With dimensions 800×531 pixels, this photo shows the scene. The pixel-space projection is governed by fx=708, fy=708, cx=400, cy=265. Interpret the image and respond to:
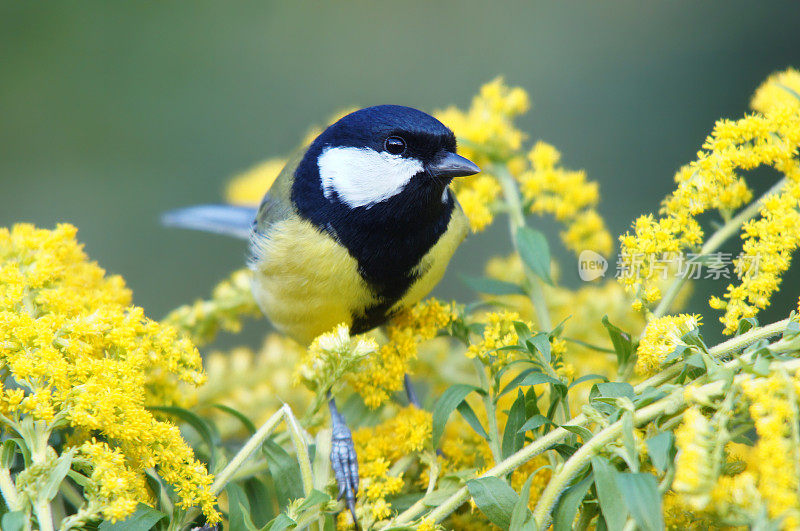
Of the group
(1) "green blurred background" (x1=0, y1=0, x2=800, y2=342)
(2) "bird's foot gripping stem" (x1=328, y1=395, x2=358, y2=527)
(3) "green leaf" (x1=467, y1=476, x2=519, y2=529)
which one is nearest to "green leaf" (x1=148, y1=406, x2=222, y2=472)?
(2) "bird's foot gripping stem" (x1=328, y1=395, x2=358, y2=527)

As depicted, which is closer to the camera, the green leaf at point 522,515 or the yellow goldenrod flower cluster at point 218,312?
the green leaf at point 522,515

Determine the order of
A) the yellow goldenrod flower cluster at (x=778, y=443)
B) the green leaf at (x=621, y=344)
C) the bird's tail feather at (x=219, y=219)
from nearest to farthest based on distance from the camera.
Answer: the yellow goldenrod flower cluster at (x=778, y=443) → the green leaf at (x=621, y=344) → the bird's tail feather at (x=219, y=219)

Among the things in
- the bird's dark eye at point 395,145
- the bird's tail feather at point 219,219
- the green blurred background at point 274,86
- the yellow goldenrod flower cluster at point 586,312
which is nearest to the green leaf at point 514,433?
the yellow goldenrod flower cluster at point 586,312

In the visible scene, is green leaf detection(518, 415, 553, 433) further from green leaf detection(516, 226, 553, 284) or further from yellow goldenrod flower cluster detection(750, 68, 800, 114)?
yellow goldenrod flower cluster detection(750, 68, 800, 114)

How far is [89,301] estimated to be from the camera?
3.06 feet

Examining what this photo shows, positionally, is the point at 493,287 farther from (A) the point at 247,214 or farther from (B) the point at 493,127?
(A) the point at 247,214

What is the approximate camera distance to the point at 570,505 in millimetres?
688

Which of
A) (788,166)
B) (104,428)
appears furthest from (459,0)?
(104,428)

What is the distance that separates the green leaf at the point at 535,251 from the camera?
107cm

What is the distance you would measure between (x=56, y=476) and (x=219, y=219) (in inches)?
45.8

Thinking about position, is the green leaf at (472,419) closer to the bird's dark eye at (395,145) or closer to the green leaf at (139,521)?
the green leaf at (139,521)

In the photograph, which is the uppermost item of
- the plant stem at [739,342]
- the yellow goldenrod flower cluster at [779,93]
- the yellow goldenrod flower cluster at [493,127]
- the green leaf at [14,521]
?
the yellow goldenrod flower cluster at [493,127]

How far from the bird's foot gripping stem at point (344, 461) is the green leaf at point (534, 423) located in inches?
9.2

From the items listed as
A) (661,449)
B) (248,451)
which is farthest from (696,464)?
(248,451)
